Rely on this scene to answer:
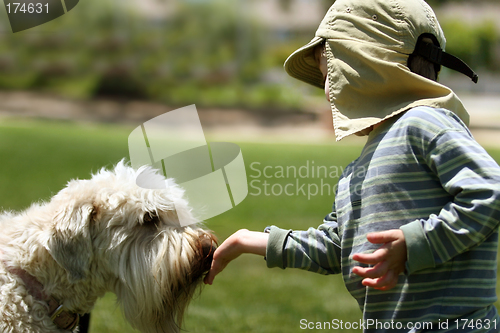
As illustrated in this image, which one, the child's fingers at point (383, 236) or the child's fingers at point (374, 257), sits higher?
the child's fingers at point (383, 236)

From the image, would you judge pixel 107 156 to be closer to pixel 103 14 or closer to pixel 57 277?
pixel 57 277

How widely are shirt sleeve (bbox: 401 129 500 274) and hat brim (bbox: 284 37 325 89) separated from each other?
39.6 inches

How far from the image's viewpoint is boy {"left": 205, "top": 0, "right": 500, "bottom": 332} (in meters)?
2.07

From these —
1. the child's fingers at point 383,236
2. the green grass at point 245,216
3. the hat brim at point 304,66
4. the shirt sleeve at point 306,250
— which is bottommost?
the green grass at point 245,216

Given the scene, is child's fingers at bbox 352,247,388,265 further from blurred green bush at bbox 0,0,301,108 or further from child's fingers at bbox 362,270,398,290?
blurred green bush at bbox 0,0,301,108

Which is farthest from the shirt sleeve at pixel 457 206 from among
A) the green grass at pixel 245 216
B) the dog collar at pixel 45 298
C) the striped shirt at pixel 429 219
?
the dog collar at pixel 45 298

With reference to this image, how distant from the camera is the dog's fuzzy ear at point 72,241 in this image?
2463 millimetres

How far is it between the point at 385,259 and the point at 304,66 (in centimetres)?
140

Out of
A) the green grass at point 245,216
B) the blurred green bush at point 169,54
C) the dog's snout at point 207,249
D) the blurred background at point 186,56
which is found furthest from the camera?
the blurred green bush at point 169,54

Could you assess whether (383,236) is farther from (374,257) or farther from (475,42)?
(475,42)

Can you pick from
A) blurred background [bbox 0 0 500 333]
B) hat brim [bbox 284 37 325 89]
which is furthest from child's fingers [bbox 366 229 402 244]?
blurred background [bbox 0 0 500 333]

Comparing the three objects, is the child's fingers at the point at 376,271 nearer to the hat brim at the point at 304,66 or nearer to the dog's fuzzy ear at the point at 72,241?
the hat brim at the point at 304,66

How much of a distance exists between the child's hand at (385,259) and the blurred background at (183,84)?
943cm

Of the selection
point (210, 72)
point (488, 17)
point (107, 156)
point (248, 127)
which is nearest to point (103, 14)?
point (210, 72)
